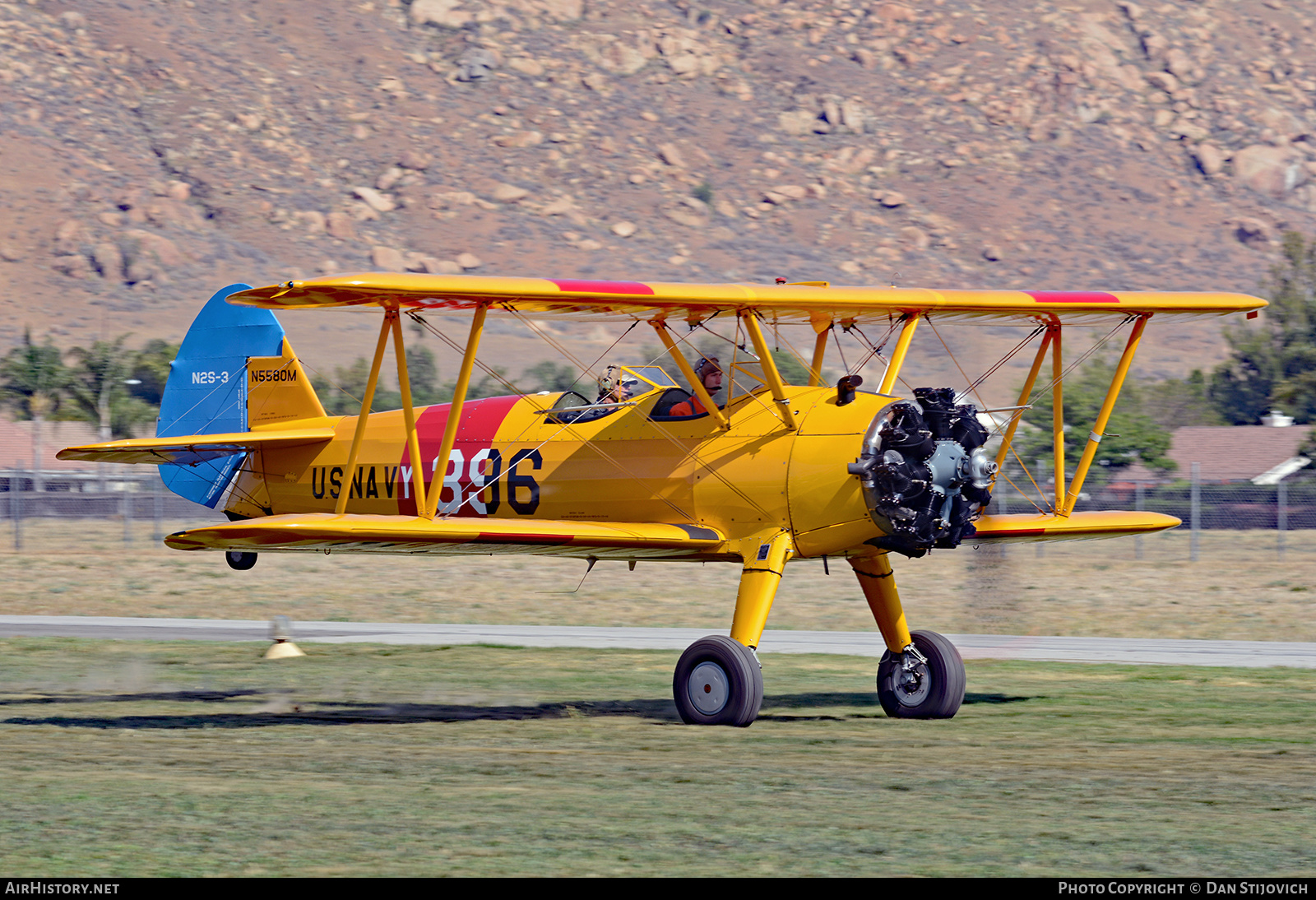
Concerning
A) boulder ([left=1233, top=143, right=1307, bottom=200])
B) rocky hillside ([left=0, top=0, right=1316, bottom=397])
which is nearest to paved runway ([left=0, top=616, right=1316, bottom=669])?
rocky hillside ([left=0, top=0, right=1316, bottom=397])

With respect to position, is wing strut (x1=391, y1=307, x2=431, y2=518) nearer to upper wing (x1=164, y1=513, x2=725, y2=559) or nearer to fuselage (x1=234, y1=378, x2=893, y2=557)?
upper wing (x1=164, y1=513, x2=725, y2=559)

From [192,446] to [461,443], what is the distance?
3.41 meters

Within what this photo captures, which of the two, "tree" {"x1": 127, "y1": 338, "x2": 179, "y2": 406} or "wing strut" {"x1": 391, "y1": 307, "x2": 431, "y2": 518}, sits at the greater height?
"tree" {"x1": 127, "y1": 338, "x2": 179, "y2": 406}

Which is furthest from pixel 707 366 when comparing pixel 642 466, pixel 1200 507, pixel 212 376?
pixel 1200 507

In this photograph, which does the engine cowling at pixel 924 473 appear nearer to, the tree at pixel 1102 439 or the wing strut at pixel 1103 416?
the wing strut at pixel 1103 416

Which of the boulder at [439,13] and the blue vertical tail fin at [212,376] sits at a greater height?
the boulder at [439,13]

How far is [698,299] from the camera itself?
14219 mm

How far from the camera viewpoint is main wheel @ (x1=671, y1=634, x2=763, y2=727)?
13680 mm

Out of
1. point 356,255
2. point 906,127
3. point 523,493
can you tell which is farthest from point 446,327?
point 523,493

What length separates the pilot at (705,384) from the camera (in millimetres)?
15266

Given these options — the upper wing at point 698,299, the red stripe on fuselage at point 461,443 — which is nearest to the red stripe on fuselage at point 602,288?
the upper wing at point 698,299

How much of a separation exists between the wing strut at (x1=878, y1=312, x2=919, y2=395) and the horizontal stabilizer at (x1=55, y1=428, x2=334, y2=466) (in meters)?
6.73

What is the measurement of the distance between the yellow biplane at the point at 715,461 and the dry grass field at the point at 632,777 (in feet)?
4.62

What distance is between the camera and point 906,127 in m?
115
